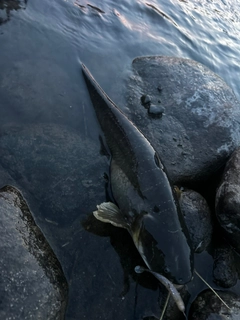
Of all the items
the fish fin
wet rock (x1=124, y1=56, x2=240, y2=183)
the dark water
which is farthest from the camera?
wet rock (x1=124, y1=56, x2=240, y2=183)

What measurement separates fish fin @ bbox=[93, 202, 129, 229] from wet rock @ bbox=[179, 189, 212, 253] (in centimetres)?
85

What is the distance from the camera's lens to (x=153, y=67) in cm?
685

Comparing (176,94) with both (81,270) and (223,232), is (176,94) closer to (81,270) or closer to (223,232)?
Result: (223,232)


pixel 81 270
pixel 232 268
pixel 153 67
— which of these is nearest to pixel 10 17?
pixel 153 67

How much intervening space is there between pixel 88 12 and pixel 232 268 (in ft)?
20.9

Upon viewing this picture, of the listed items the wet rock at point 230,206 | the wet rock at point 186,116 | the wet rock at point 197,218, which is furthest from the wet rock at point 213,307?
the wet rock at point 186,116

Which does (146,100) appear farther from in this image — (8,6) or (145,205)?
(8,6)

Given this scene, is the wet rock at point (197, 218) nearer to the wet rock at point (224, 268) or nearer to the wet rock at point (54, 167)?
the wet rock at point (224, 268)

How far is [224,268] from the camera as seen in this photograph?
4.34 m

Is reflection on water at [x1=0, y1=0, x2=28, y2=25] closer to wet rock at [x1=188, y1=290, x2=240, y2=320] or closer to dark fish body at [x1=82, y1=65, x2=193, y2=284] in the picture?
dark fish body at [x1=82, y1=65, x2=193, y2=284]

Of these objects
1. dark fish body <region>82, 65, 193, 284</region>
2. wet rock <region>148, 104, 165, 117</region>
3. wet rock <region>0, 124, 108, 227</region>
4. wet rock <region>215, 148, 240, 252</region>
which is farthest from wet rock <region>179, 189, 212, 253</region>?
wet rock <region>148, 104, 165, 117</region>

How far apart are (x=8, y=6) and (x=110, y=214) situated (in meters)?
5.11

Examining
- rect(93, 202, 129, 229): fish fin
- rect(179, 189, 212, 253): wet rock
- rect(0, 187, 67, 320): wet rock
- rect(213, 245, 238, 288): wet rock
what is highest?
rect(179, 189, 212, 253): wet rock

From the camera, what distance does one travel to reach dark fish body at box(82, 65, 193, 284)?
3.80 metres
